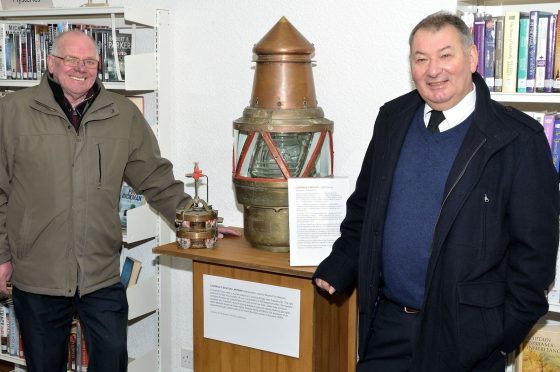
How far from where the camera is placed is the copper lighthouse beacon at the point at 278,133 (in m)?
2.48

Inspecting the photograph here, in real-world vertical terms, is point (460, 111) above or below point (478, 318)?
above

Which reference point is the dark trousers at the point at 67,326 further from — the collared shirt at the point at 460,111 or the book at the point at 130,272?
the collared shirt at the point at 460,111

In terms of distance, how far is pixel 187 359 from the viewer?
3217 mm

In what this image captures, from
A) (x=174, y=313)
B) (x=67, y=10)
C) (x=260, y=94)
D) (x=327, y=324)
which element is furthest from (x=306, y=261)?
(x=67, y=10)

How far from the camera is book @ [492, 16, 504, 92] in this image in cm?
230

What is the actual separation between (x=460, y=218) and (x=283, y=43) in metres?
0.95

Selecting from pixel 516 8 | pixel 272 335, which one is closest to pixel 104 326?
pixel 272 335

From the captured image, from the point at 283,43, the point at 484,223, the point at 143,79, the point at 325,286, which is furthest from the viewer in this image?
the point at 143,79

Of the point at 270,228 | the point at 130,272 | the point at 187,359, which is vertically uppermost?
the point at 270,228

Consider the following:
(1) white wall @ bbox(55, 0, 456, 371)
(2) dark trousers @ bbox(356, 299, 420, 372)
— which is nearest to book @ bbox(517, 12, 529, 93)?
(1) white wall @ bbox(55, 0, 456, 371)

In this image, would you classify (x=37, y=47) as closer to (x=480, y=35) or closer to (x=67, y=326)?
(x=67, y=326)

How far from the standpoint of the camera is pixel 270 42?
2.50 metres

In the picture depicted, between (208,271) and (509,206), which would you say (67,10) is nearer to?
(208,271)

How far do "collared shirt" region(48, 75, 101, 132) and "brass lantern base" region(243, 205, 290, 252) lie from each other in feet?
2.24
